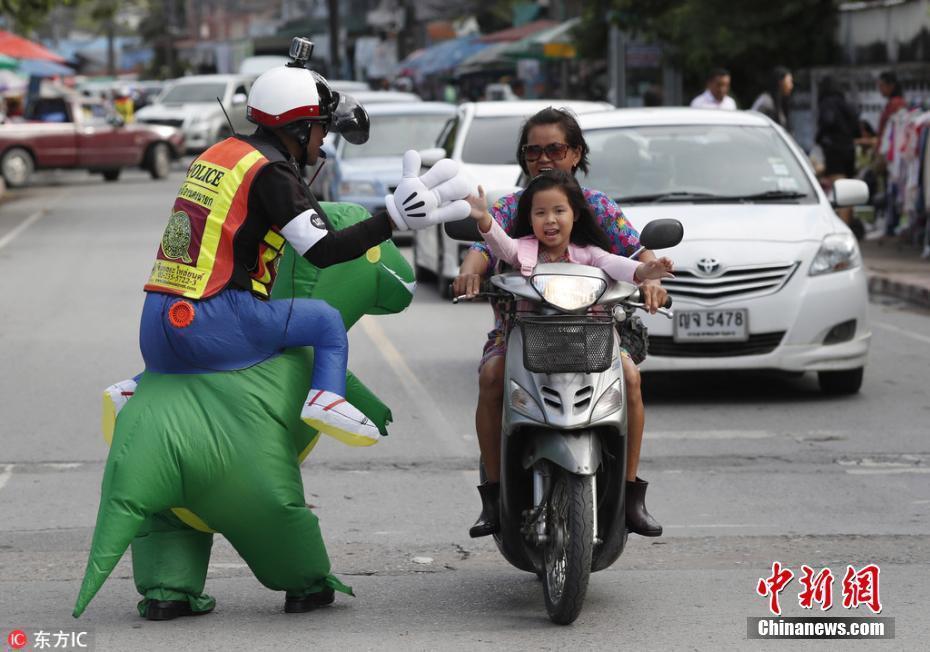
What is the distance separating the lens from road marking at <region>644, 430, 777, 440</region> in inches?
360

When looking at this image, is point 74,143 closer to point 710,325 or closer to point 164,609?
point 710,325

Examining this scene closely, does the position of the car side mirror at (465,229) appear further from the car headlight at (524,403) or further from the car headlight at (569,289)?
the car headlight at (524,403)

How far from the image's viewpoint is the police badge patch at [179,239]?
555 centimetres

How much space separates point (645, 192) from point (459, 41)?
4185cm

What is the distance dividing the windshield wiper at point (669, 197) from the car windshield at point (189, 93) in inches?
1351

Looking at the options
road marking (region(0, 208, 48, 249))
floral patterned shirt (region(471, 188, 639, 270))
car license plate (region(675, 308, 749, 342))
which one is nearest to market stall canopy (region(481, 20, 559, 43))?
road marking (region(0, 208, 48, 249))

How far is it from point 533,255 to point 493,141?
11.3 metres

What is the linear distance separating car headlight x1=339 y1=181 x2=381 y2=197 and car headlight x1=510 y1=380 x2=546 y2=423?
15159mm

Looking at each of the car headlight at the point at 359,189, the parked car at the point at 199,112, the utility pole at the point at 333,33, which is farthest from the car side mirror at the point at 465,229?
the utility pole at the point at 333,33

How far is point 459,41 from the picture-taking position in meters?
52.0

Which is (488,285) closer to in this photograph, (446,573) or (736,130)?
(446,573)

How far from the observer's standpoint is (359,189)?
67.6 ft

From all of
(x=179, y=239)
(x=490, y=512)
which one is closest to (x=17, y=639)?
(x=179, y=239)

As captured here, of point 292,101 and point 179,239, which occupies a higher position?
point 292,101
